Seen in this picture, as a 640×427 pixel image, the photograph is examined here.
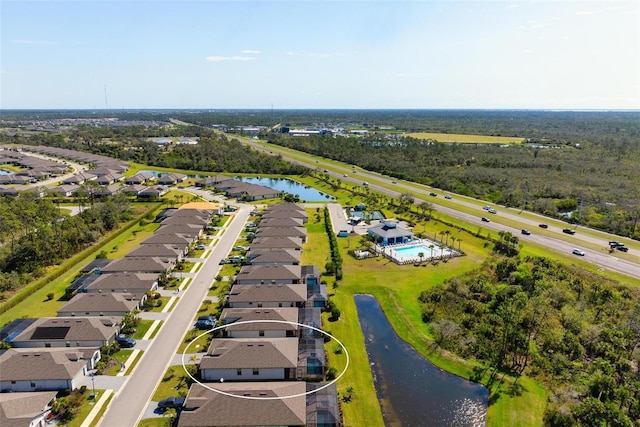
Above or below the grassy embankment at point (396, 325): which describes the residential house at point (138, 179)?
above

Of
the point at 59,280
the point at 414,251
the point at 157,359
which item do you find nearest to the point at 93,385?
the point at 157,359

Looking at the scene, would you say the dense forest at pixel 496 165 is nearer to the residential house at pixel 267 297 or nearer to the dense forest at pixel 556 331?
the dense forest at pixel 556 331

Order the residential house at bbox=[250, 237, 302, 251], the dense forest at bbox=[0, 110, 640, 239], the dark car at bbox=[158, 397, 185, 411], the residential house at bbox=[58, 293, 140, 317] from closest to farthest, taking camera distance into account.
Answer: the dark car at bbox=[158, 397, 185, 411]
the residential house at bbox=[58, 293, 140, 317]
the residential house at bbox=[250, 237, 302, 251]
the dense forest at bbox=[0, 110, 640, 239]

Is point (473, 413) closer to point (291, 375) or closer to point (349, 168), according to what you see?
point (291, 375)

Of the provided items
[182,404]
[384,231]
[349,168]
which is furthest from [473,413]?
[349,168]

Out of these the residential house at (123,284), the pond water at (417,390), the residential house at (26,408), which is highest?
the residential house at (123,284)

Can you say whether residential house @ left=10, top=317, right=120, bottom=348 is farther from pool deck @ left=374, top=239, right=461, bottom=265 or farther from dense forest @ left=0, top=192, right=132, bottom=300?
pool deck @ left=374, top=239, right=461, bottom=265

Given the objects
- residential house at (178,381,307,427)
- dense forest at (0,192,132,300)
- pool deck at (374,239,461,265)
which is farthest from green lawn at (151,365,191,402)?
pool deck at (374,239,461,265)

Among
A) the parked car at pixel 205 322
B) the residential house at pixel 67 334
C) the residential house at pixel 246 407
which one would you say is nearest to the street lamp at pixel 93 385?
the residential house at pixel 67 334
